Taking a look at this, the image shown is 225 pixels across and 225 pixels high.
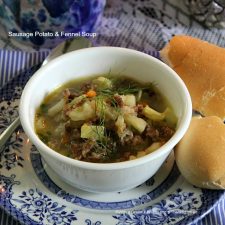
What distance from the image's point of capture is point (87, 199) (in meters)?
1.37

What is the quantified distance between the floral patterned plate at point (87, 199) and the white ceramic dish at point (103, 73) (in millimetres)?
40

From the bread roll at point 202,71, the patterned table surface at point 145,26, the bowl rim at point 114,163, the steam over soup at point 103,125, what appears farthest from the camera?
the patterned table surface at point 145,26

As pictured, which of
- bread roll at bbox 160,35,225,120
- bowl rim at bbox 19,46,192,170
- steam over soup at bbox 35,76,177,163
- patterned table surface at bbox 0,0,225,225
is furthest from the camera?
patterned table surface at bbox 0,0,225,225

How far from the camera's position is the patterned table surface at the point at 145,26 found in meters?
2.20

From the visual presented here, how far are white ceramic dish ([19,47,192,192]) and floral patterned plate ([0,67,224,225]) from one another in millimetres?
40

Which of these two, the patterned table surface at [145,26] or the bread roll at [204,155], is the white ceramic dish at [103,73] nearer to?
the bread roll at [204,155]

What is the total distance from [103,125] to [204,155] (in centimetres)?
29

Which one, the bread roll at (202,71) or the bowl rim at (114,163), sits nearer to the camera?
the bowl rim at (114,163)

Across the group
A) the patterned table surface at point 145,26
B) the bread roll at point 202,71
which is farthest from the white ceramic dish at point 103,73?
the patterned table surface at point 145,26

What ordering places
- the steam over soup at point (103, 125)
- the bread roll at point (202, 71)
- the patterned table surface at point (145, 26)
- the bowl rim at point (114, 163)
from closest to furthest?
1. the bowl rim at point (114, 163)
2. the steam over soup at point (103, 125)
3. the bread roll at point (202, 71)
4. the patterned table surface at point (145, 26)

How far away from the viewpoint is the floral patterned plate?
4.26 feet

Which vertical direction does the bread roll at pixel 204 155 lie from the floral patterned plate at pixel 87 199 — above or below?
above

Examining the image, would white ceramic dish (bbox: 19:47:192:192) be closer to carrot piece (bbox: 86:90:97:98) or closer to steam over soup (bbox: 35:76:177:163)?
steam over soup (bbox: 35:76:177:163)

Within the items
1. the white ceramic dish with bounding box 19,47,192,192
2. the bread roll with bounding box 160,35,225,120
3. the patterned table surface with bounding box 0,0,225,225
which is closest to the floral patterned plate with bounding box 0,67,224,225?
the white ceramic dish with bounding box 19,47,192,192
